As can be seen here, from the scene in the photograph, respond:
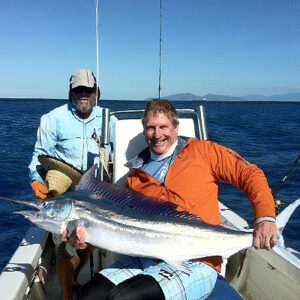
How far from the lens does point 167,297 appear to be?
2.34 m

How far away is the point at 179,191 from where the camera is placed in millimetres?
2867

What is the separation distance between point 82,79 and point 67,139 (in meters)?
0.84

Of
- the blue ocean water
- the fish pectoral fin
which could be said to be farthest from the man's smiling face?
the blue ocean water

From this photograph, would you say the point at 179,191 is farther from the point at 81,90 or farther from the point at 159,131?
the point at 81,90

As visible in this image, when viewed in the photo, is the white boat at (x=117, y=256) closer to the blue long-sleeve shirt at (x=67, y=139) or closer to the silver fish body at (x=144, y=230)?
the silver fish body at (x=144, y=230)

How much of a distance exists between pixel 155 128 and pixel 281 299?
75.3 inches

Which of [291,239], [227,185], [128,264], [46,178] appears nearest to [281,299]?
[128,264]

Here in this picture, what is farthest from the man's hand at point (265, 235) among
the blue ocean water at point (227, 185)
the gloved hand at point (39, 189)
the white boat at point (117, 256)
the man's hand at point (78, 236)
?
the blue ocean water at point (227, 185)

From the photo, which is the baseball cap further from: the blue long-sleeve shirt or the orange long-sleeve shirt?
the orange long-sleeve shirt

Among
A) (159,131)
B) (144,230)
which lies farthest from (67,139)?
(144,230)

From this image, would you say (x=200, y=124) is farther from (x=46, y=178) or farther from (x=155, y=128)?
(x=46, y=178)

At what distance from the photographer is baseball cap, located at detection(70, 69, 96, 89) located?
13.8ft

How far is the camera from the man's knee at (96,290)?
237 centimetres

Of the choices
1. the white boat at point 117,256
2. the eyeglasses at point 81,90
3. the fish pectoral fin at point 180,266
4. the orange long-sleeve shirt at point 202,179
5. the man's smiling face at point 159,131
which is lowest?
the white boat at point 117,256
